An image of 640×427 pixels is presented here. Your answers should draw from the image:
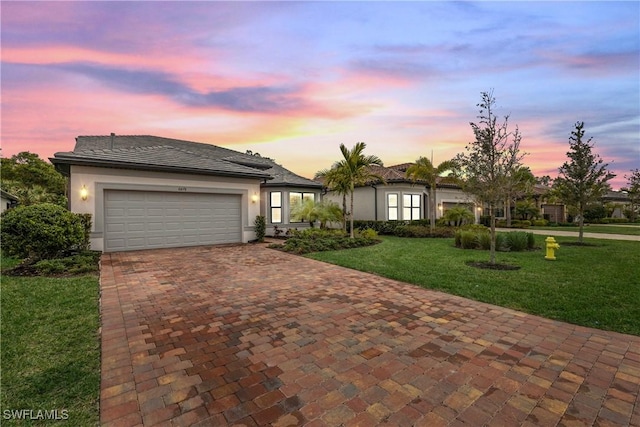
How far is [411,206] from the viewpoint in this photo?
21.0 meters

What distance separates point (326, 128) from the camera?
55.1 ft

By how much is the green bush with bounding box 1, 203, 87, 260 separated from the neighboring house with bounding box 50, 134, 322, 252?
175 centimetres

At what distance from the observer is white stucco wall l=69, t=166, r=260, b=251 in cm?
1022

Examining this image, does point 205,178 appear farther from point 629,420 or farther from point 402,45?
point 629,420

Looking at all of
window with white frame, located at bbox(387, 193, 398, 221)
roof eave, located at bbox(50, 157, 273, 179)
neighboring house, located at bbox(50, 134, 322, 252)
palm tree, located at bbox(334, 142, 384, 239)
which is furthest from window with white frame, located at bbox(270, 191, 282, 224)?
window with white frame, located at bbox(387, 193, 398, 221)

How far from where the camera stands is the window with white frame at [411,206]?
2059cm

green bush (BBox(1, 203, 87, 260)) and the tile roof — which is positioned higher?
the tile roof

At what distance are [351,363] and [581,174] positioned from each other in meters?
14.7

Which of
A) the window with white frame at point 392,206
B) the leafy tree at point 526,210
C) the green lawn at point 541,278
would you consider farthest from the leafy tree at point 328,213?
the leafy tree at point 526,210

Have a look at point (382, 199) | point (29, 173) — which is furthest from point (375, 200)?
point (29, 173)

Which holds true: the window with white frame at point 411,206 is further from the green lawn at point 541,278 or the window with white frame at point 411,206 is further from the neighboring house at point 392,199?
the green lawn at point 541,278

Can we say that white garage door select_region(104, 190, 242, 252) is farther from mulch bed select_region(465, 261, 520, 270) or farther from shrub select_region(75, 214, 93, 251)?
mulch bed select_region(465, 261, 520, 270)

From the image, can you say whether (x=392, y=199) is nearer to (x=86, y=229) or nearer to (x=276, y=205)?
(x=276, y=205)

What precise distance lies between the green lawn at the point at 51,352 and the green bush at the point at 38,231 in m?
2.47
